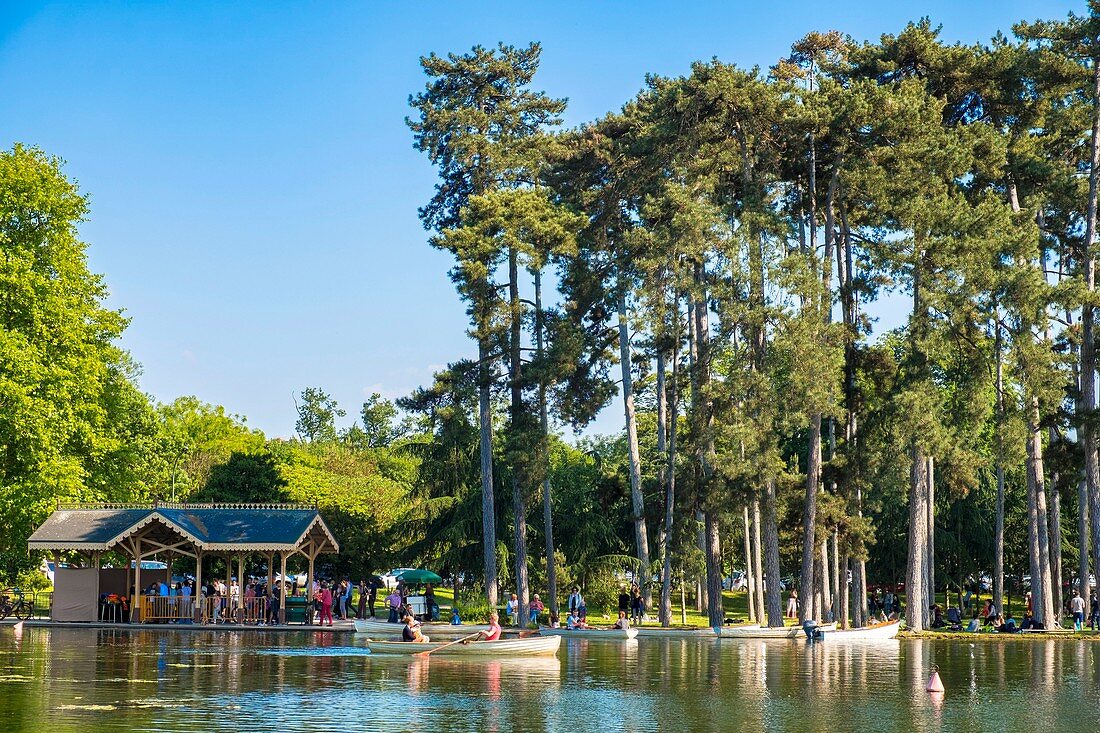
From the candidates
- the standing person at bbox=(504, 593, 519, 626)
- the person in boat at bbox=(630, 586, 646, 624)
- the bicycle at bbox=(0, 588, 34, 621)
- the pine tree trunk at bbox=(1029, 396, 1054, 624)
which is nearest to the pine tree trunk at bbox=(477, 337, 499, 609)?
the standing person at bbox=(504, 593, 519, 626)

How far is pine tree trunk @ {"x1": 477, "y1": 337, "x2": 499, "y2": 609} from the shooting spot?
181ft

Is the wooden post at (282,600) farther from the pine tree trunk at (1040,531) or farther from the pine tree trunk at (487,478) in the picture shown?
the pine tree trunk at (1040,531)

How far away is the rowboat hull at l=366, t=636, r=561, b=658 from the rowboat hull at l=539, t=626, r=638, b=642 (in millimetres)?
9850

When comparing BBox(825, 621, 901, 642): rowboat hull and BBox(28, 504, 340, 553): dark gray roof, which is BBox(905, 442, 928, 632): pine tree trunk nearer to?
BBox(825, 621, 901, 642): rowboat hull

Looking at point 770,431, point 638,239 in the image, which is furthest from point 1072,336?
point 638,239

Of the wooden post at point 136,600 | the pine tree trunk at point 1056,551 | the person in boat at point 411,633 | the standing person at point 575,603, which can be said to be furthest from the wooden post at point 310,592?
the pine tree trunk at point 1056,551

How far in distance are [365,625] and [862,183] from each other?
24.1m

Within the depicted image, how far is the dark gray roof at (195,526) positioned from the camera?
4838cm

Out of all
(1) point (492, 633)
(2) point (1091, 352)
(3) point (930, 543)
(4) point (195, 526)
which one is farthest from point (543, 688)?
(3) point (930, 543)

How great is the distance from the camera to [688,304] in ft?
178

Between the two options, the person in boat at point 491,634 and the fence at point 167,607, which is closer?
the person in boat at point 491,634

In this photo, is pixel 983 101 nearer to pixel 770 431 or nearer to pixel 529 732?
pixel 770 431

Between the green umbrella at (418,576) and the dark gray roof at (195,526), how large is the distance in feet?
15.4

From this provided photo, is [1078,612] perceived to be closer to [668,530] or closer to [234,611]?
[668,530]
